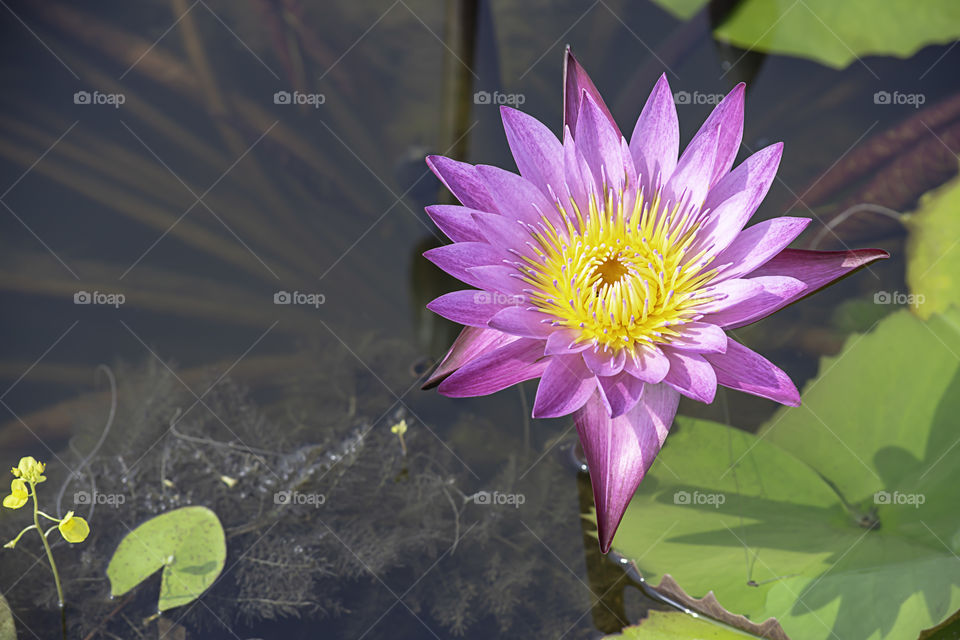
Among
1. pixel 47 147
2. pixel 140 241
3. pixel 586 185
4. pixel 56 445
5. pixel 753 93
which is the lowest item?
pixel 56 445

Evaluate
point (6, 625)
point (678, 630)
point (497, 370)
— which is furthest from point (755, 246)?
point (6, 625)

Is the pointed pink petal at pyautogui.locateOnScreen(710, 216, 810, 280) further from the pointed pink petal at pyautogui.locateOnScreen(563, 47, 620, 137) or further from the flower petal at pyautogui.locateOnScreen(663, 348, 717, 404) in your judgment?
the pointed pink petal at pyautogui.locateOnScreen(563, 47, 620, 137)

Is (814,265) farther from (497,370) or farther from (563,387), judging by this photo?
(497,370)

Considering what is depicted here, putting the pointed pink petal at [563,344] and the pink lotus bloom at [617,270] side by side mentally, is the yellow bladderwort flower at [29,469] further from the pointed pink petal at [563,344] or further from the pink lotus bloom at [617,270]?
the pointed pink petal at [563,344]

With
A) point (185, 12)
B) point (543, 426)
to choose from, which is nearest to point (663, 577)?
point (543, 426)

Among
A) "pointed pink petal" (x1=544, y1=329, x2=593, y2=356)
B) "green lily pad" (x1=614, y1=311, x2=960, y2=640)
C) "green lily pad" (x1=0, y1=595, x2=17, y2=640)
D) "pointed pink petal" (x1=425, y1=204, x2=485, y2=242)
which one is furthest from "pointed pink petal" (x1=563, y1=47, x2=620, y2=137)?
"green lily pad" (x1=0, y1=595, x2=17, y2=640)

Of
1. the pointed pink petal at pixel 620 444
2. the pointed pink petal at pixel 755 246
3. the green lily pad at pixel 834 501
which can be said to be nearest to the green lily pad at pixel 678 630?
the green lily pad at pixel 834 501

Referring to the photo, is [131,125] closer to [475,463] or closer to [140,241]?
[140,241]
